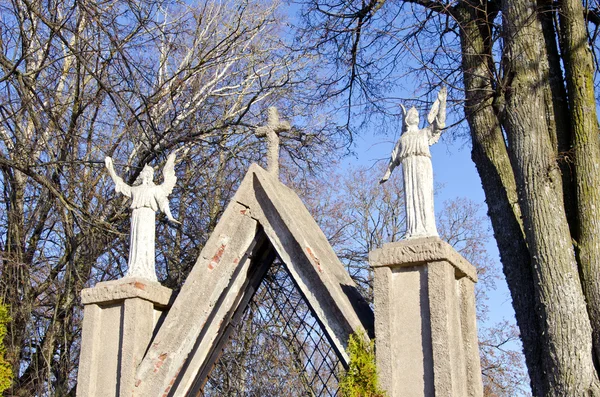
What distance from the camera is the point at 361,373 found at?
14.6ft

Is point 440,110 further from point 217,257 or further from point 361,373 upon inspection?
point 217,257

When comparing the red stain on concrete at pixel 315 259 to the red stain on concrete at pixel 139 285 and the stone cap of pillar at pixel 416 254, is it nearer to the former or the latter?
the stone cap of pillar at pixel 416 254

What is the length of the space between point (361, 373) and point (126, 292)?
6.86 feet

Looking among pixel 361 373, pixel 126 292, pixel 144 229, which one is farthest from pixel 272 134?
pixel 361 373

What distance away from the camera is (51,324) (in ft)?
30.9

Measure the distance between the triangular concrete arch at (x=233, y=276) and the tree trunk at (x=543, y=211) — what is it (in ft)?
5.82

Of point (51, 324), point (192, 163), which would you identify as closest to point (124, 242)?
point (51, 324)

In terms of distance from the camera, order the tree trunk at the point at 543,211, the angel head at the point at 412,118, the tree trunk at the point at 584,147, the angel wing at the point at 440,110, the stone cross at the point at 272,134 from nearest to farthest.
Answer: the angel wing at the point at 440,110 < the angel head at the point at 412,118 < the tree trunk at the point at 543,211 < the stone cross at the point at 272,134 < the tree trunk at the point at 584,147

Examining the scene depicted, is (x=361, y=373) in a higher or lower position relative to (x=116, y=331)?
lower

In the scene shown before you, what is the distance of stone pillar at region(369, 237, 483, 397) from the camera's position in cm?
442

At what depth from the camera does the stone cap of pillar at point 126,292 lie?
5.61m

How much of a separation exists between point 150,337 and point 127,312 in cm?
27

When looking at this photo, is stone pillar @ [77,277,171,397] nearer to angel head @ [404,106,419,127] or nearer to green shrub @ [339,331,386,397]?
green shrub @ [339,331,386,397]

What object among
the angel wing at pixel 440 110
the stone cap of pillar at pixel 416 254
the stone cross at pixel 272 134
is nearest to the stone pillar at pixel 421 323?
the stone cap of pillar at pixel 416 254
